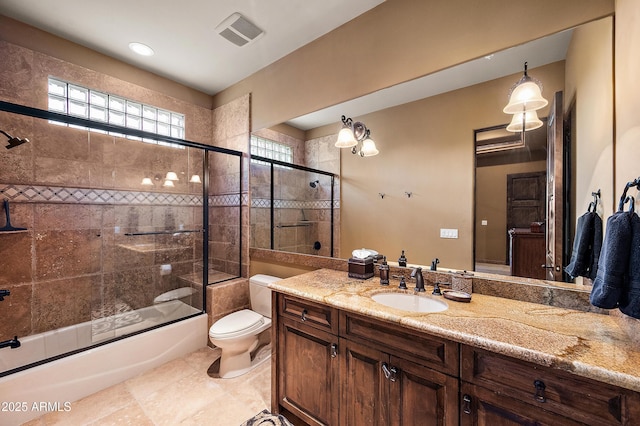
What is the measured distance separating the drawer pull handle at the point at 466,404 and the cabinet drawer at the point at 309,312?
23.9 inches

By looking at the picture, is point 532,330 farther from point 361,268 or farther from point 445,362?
point 361,268

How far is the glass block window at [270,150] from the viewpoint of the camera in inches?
99.7

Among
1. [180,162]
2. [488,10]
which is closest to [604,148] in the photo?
[488,10]

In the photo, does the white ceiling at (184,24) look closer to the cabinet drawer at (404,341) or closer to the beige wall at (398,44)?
the beige wall at (398,44)

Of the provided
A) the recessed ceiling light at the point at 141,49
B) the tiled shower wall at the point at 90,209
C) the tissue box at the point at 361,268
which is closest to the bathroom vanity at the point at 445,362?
Answer: the tissue box at the point at 361,268

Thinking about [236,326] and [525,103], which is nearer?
[525,103]

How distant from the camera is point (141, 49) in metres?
2.38

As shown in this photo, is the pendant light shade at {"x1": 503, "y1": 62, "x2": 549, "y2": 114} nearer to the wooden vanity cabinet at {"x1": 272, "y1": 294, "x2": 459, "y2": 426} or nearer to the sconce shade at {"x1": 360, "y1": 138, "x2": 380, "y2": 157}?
the sconce shade at {"x1": 360, "y1": 138, "x2": 380, "y2": 157}

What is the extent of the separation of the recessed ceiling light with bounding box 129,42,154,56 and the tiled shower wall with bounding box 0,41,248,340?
1.32 feet

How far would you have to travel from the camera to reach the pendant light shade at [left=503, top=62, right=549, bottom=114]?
133cm

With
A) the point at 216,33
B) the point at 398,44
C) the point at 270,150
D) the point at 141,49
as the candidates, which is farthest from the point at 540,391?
the point at 141,49

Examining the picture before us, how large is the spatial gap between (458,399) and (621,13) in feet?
5.80

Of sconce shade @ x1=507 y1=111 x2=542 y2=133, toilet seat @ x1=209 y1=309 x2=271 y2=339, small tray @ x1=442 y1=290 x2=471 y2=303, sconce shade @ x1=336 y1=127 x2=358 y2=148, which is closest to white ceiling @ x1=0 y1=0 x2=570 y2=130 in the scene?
sconce shade @ x1=336 y1=127 x2=358 y2=148

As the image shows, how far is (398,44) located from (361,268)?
5.27 ft
